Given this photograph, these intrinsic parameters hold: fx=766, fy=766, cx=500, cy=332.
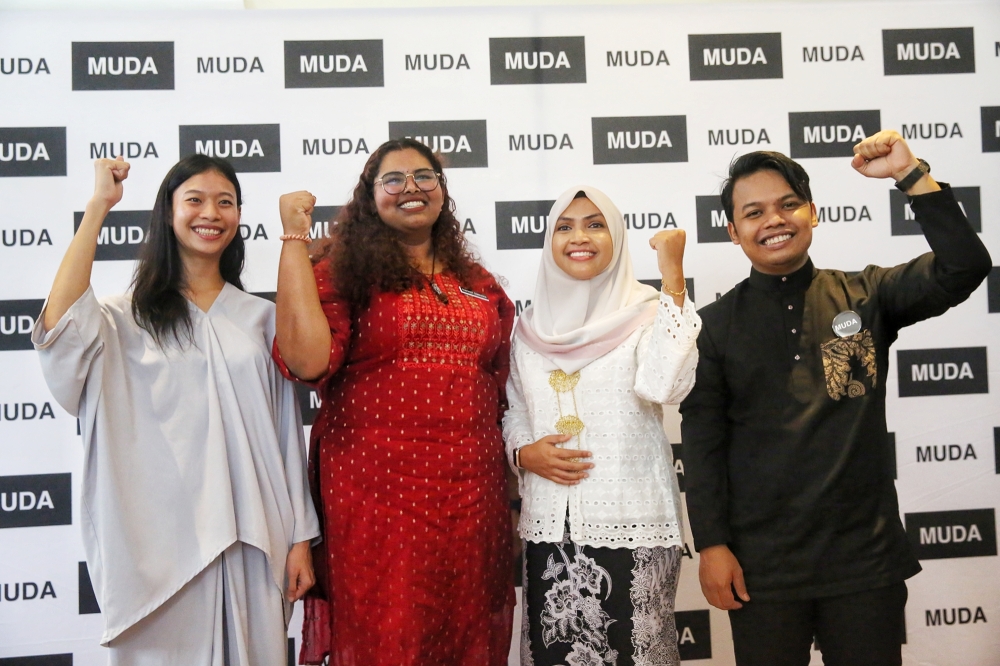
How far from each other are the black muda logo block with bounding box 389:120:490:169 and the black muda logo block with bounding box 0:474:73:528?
5.61 feet

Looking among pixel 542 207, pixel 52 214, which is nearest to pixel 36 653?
pixel 52 214

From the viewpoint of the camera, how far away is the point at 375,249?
6.50ft

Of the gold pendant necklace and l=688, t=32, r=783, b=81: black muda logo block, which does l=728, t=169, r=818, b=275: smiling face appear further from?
l=688, t=32, r=783, b=81: black muda logo block

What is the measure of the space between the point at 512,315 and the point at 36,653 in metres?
2.06

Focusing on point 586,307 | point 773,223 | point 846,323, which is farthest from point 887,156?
point 586,307

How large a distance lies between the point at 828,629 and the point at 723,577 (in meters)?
0.26

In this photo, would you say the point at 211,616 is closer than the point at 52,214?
Yes

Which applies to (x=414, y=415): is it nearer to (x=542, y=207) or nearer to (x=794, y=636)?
(x=794, y=636)

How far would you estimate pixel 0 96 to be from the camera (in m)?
2.73

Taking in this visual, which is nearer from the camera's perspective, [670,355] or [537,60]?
[670,355]

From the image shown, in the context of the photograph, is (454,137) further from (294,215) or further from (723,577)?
(723,577)

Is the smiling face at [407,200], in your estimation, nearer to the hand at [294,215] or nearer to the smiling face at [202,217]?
the hand at [294,215]

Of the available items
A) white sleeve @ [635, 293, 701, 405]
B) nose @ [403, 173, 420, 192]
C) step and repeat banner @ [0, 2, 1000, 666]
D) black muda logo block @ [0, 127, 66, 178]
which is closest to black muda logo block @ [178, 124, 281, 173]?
step and repeat banner @ [0, 2, 1000, 666]

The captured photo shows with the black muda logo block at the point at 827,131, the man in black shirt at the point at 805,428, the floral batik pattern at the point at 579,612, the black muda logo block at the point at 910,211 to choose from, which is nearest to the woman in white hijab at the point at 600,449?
the floral batik pattern at the point at 579,612
